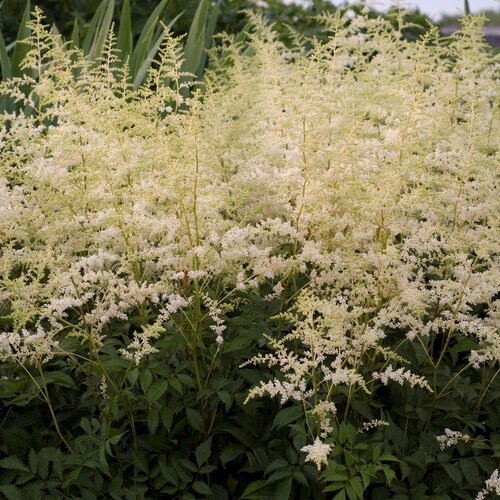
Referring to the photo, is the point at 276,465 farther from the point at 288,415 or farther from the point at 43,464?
the point at 43,464

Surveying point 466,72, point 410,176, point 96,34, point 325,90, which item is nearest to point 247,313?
point 410,176

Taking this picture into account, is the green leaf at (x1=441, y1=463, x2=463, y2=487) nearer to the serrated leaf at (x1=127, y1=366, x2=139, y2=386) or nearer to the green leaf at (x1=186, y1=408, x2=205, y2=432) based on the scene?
the green leaf at (x1=186, y1=408, x2=205, y2=432)

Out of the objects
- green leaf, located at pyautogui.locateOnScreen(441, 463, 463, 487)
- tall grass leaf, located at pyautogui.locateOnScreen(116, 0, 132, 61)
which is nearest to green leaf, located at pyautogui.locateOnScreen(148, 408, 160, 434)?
green leaf, located at pyautogui.locateOnScreen(441, 463, 463, 487)

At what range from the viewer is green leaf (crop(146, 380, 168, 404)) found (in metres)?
2.83

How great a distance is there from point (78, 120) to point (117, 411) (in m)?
1.24

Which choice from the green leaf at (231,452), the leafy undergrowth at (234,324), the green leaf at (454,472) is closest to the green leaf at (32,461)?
the leafy undergrowth at (234,324)

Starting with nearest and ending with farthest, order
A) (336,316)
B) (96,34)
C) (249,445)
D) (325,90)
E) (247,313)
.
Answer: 1. (336,316)
2. (249,445)
3. (247,313)
4. (325,90)
5. (96,34)

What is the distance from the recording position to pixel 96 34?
23.0 ft

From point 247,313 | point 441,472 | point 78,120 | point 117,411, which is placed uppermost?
point 78,120

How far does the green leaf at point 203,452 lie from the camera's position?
3.09 m

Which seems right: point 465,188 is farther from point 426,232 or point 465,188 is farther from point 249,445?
point 249,445

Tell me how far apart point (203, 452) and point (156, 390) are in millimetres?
389

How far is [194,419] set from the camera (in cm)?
312

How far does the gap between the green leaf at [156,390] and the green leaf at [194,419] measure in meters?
0.22
